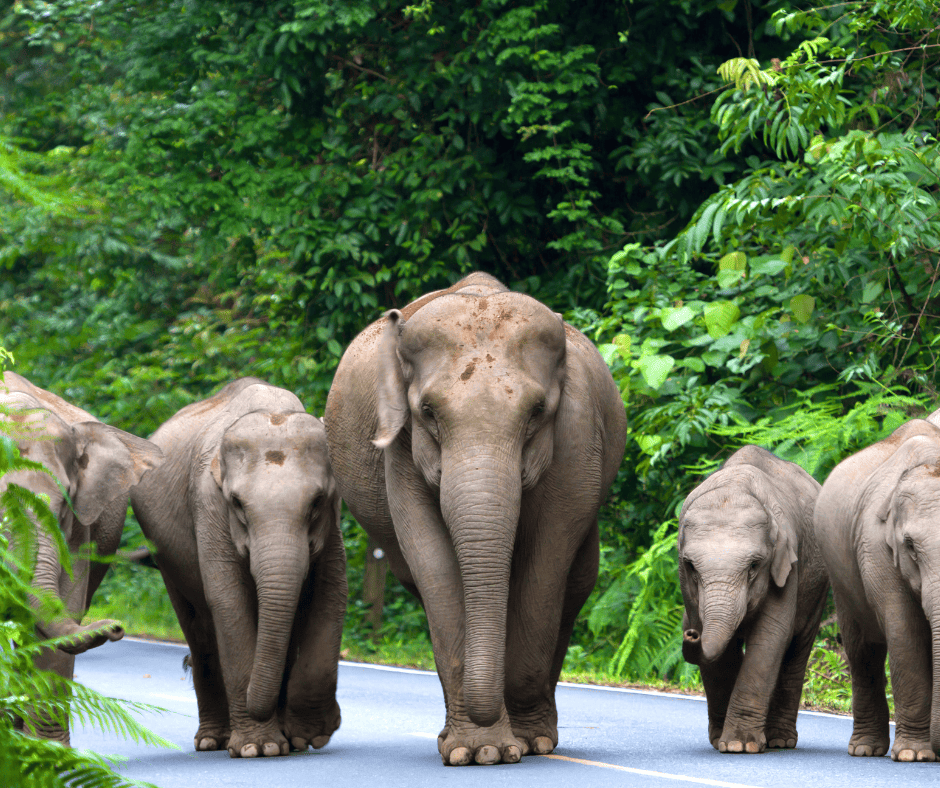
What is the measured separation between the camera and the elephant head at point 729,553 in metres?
8.00

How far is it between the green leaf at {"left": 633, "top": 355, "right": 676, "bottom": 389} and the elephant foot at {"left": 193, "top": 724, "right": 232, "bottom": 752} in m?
6.14

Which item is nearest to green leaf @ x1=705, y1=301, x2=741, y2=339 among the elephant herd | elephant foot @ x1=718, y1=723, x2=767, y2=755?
the elephant herd

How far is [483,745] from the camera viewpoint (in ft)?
23.0

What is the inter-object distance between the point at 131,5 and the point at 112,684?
963cm

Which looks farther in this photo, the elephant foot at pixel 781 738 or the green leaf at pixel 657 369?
the green leaf at pixel 657 369

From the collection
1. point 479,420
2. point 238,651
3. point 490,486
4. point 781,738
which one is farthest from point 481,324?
point 781,738

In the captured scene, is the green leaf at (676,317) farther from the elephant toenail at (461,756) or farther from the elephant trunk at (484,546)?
the elephant toenail at (461,756)

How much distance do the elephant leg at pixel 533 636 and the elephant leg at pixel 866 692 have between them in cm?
181

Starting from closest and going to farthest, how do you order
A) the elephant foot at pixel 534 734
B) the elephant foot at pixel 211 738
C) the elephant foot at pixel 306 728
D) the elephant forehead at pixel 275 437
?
1. the elephant foot at pixel 534 734
2. the elephant forehead at pixel 275 437
3. the elephant foot at pixel 306 728
4. the elephant foot at pixel 211 738

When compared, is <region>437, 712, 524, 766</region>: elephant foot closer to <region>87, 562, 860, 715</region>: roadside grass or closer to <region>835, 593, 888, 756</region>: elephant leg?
<region>87, 562, 860, 715</region>: roadside grass

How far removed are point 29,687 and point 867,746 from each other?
24.8ft

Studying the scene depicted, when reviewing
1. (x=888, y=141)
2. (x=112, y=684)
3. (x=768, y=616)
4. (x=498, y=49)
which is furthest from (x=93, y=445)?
(x=498, y=49)

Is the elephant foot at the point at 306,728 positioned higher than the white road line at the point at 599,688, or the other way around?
the elephant foot at the point at 306,728

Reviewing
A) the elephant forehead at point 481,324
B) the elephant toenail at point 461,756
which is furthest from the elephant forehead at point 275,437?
the elephant toenail at point 461,756
